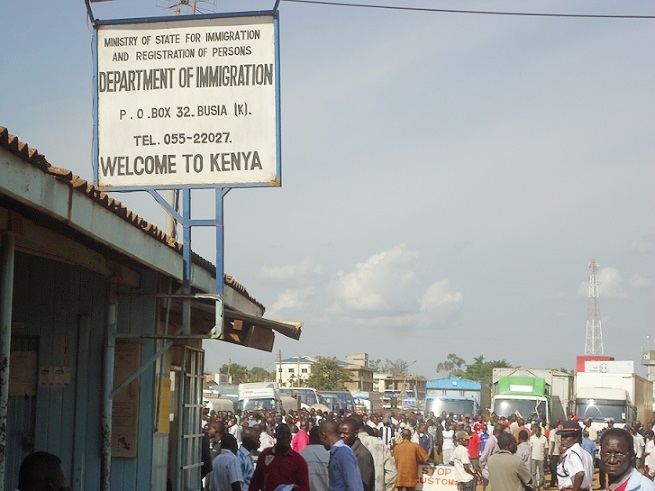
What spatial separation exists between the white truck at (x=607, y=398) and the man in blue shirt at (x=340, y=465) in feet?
84.4

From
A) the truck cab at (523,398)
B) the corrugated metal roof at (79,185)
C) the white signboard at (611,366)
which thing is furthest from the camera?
the white signboard at (611,366)

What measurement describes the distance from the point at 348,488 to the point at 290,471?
0.70 m

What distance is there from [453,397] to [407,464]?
80.9 feet

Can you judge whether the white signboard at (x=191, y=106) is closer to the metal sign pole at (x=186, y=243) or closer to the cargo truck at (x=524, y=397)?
the metal sign pole at (x=186, y=243)

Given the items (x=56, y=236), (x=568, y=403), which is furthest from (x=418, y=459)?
(x=568, y=403)

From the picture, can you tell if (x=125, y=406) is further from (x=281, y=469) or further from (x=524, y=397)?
(x=524, y=397)

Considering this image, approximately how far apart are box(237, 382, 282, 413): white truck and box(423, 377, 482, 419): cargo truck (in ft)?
21.0

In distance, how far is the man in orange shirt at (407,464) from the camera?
1647cm

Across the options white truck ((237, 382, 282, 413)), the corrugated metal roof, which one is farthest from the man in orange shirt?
white truck ((237, 382, 282, 413))

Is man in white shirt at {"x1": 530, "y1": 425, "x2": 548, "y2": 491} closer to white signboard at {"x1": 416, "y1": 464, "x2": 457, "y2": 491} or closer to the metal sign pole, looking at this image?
white signboard at {"x1": 416, "y1": 464, "x2": 457, "y2": 491}

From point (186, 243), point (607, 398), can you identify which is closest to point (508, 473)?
point (186, 243)

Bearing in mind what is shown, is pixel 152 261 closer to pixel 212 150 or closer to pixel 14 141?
pixel 212 150

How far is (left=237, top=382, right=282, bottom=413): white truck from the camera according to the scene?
4025 cm

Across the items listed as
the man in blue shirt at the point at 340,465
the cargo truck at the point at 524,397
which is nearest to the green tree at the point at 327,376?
the cargo truck at the point at 524,397
